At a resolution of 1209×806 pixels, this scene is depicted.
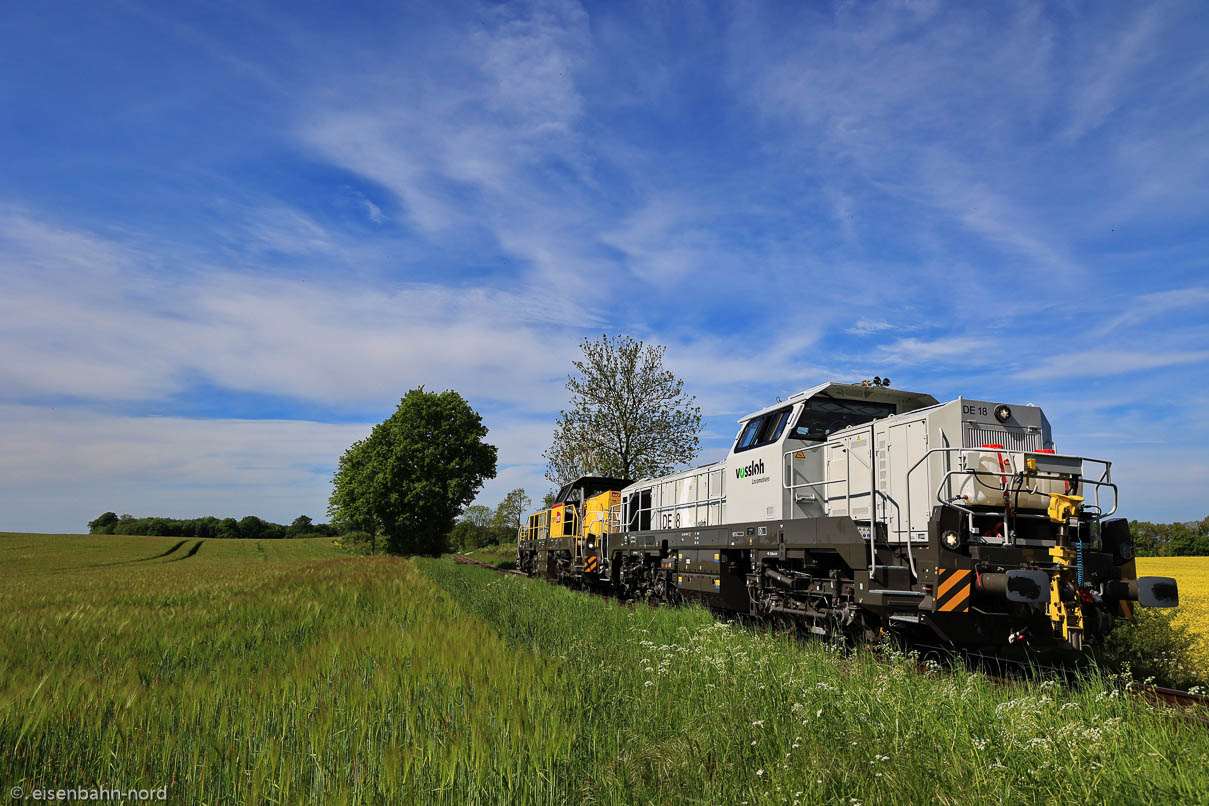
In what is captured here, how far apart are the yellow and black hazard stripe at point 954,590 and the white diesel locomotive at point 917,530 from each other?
0.01m

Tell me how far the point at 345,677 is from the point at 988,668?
7.56m

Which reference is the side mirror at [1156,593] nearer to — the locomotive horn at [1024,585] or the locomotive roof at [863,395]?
the locomotive horn at [1024,585]

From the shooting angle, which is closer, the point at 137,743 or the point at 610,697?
the point at 137,743

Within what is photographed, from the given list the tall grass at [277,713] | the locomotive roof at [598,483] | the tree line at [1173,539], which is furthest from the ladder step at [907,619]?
the tree line at [1173,539]

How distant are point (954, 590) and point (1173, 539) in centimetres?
4546

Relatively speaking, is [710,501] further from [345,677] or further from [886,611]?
[345,677]

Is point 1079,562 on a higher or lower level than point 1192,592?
higher

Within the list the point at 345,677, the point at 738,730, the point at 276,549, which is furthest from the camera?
the point at 276,549

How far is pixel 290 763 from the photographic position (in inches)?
130

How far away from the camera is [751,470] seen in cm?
1159

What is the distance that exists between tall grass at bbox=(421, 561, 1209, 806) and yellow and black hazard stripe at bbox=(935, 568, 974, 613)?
4.21 feet

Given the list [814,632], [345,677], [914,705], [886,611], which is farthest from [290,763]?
[814,632]

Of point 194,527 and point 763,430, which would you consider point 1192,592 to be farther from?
point 194,527

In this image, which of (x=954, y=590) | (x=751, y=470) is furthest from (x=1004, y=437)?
(x=751, y=470)
